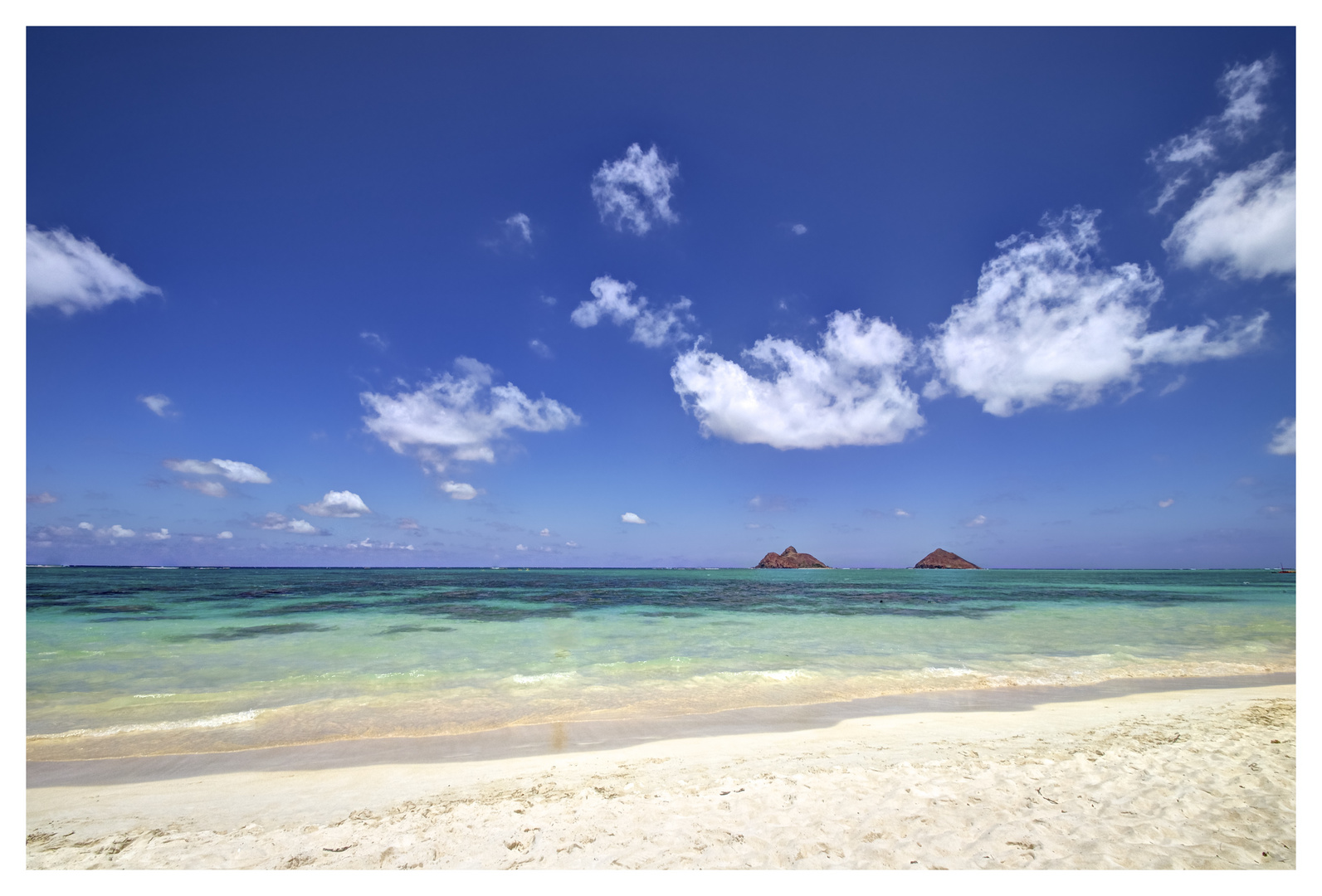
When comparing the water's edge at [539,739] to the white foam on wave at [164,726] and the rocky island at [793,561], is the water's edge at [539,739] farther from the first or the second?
the rocky island at [793,561]

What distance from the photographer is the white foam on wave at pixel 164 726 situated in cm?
809

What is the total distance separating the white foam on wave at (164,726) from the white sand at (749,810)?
7.49 feet

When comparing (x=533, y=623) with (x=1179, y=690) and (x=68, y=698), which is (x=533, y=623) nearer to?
(x=68, y=698)

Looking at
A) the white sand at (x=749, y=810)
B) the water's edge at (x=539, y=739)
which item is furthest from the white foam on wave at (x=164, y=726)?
A: the white sand at (x=749, y=810)

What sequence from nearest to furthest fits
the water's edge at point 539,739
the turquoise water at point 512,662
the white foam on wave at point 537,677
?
1. the water's edge at point 539,739
2. the turquoise water at point 512,662
3. the white foam on wave at point 537,677

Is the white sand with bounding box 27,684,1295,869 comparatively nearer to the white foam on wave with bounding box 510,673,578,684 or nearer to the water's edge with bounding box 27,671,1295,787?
the water's edge with bounding box 27,671,1295,787

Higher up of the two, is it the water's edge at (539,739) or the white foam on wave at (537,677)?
the water's edge at (539,739)

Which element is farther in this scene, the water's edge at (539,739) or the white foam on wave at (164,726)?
the white foam on wave at (164,726)

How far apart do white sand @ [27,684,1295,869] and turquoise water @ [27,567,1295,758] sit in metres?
2.53

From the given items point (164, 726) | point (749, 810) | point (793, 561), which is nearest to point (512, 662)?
point (164, 726)

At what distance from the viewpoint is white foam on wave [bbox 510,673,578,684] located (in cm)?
1140

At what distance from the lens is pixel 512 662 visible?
1347cm

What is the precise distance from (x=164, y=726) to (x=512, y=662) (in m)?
6.72

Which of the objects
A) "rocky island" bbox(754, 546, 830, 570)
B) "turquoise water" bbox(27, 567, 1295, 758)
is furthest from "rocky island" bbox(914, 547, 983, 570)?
"turquoise water" bbox(27, 567, 1295, 758)
